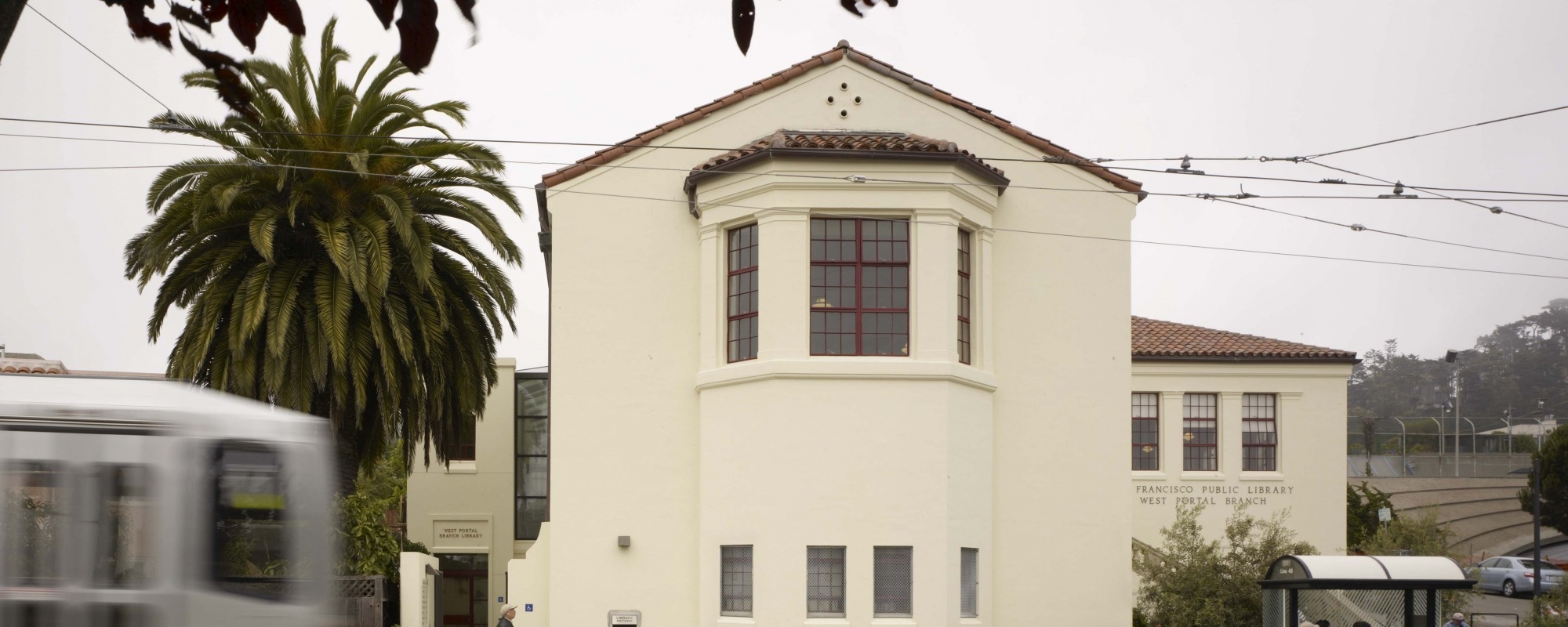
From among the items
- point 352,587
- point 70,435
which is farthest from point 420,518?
point 70,435

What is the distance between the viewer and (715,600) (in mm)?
24094

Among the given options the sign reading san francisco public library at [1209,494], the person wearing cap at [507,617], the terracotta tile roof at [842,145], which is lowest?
the person wearing cap at [507,617]

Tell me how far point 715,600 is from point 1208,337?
1745cm

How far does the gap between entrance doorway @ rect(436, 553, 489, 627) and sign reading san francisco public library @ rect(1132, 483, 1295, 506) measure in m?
19.2

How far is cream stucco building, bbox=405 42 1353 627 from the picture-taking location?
23797 millimetres

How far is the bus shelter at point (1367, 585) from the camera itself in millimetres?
22359

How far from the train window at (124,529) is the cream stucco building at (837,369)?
12334mm

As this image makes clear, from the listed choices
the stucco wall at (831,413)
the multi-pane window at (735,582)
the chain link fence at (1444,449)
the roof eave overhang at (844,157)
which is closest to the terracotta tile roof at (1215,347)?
the stucco wall at (831,413)

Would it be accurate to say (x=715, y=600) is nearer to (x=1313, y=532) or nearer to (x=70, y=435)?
(x=70, y=435)

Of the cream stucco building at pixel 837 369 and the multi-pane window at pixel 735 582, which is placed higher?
the cream stucco building at pixel 837 369

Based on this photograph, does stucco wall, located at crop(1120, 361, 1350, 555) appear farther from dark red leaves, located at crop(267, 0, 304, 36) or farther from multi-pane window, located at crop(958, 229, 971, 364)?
dark red leaves, located at crop(267, 0, 304, 36)

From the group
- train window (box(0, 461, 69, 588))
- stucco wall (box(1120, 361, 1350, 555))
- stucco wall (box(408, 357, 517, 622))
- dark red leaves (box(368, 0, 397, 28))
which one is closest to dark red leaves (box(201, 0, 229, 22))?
dark red leaves (box(368, 0, 397, 28))

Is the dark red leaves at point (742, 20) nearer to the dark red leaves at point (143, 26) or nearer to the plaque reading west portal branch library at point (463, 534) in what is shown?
the dark red leaves at point (143, 26)

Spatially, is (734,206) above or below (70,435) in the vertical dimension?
above
